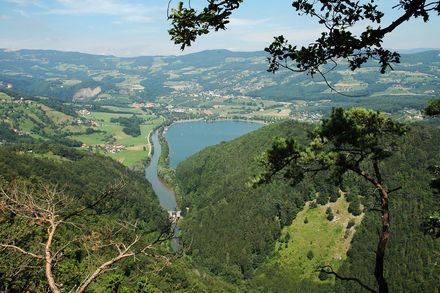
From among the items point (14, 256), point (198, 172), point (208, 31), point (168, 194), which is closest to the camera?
point (208, 31)

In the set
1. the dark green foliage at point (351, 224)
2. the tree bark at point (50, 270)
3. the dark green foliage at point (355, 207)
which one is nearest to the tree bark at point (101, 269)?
the tree bark at point (50, 270)

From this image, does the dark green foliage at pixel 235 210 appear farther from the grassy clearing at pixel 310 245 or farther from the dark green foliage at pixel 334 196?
the dark green foliage at pixel 334 196

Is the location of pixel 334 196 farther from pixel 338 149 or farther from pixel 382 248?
pixel 382 248

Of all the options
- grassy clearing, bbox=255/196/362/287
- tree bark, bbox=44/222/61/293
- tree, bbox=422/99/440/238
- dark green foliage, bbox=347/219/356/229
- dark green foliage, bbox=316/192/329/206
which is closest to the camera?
tree bark, bbox=44/222/61/293

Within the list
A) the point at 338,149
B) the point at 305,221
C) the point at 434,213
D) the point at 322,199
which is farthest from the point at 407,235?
the point at 338,149

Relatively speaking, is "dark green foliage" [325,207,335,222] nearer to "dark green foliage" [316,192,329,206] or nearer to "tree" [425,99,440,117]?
"dark green foliage" [316,192,329,206]

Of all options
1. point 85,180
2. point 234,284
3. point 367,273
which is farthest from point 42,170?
point 367,273

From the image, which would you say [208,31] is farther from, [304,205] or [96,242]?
[304,205]

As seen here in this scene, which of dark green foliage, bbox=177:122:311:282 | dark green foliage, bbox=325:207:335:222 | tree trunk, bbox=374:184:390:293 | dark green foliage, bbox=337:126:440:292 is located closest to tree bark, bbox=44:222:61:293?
tree trunk, bbox=374:184:390:293
